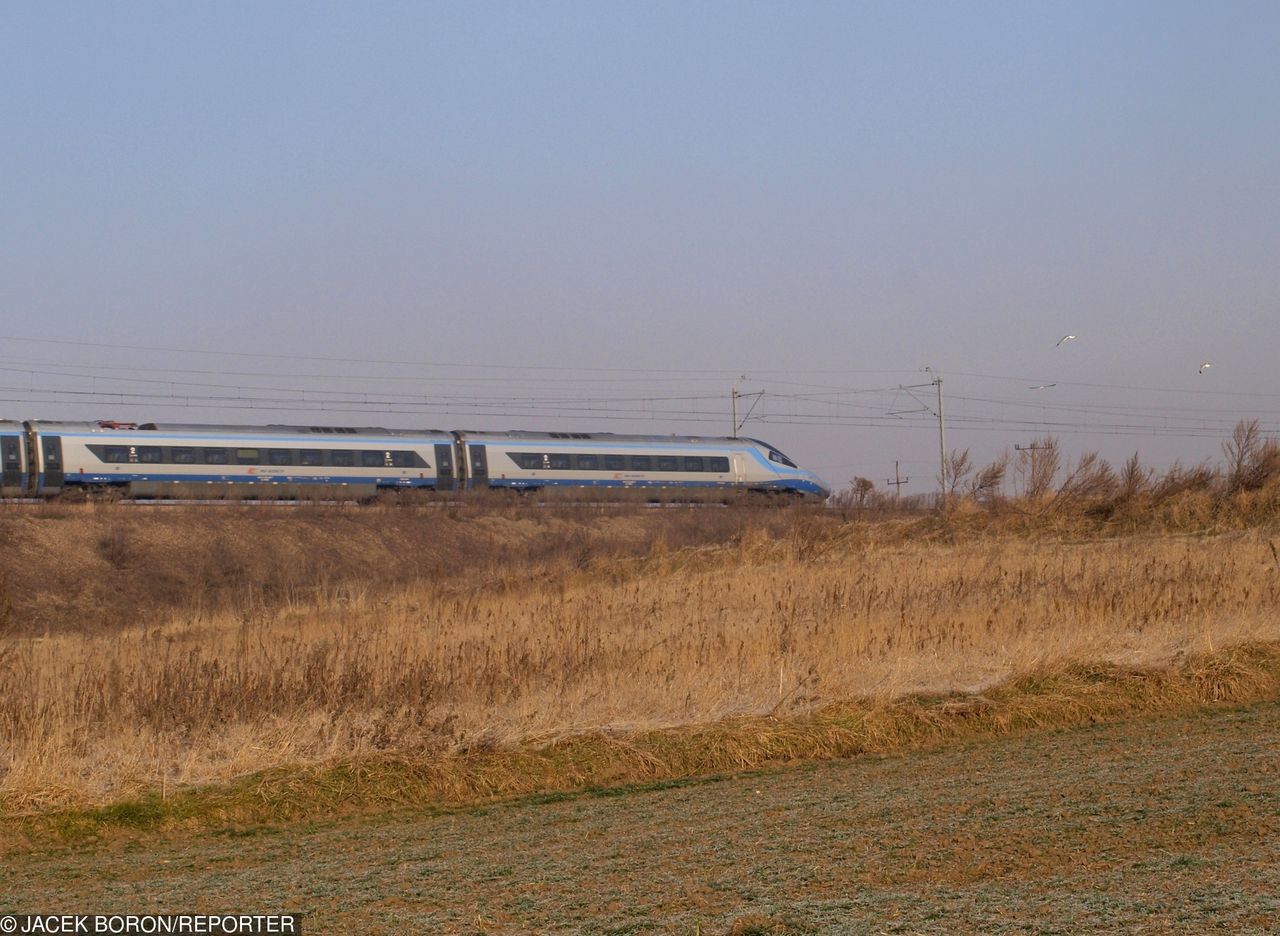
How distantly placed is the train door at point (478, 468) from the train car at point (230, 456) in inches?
30.2

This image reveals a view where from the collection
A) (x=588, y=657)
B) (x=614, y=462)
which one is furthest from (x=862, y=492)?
(x=588, y=657)

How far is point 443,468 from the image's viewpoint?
163 feet

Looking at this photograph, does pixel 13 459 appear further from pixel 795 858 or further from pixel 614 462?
pixel 795 858

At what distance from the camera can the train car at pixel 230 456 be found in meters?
43.0

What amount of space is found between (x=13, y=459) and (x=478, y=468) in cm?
1575

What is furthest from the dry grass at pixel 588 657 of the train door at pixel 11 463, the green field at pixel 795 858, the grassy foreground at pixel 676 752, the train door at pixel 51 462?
the train door at pixel 51 462

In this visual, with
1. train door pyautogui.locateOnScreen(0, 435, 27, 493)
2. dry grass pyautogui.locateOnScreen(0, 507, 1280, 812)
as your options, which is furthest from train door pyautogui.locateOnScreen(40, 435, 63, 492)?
dry grass pyautogui.locateOnScreen(0, 507, 1280, 812)

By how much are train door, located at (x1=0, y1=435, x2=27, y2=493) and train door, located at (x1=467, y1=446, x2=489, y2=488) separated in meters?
15.2

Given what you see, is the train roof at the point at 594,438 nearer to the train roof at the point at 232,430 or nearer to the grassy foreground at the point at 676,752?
the train roof at the point at 232,430

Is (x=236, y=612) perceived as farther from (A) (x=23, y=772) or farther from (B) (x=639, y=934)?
(B) (x=639, y=934)

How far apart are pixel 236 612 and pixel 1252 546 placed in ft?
61.9

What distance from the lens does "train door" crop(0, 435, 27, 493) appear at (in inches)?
1640

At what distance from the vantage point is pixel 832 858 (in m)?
6.96

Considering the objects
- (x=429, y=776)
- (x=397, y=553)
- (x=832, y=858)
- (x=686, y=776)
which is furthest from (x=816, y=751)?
(x=397, y=553)
